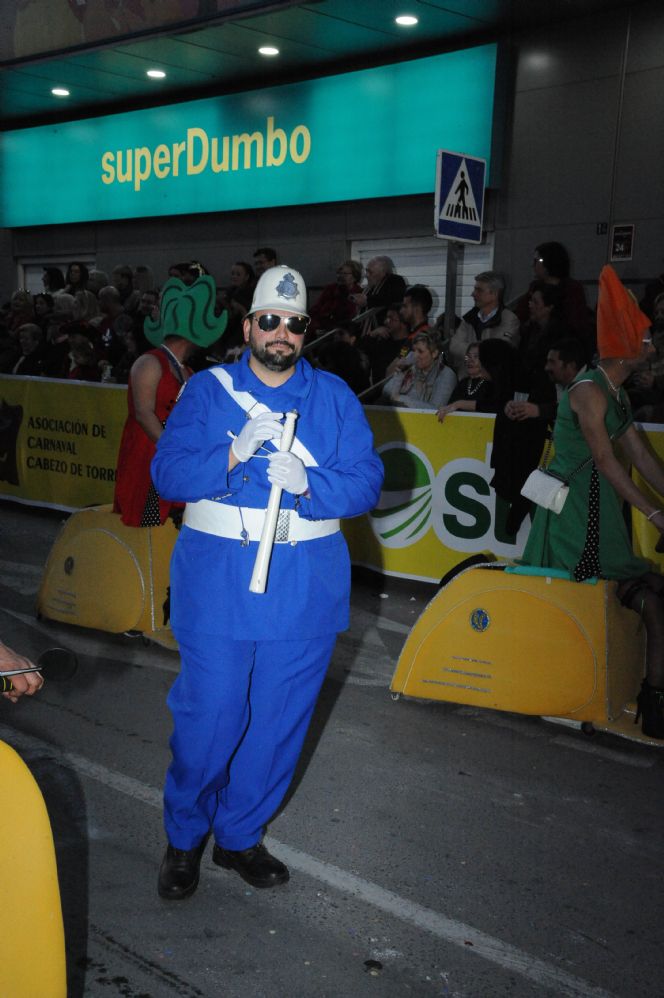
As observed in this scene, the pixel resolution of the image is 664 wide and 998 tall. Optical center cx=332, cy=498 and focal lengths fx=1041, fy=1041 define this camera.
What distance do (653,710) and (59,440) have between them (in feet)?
24.4

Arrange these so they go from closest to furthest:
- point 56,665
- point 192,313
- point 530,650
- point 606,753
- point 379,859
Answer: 1. point 56,665
2. point 379,859
3. point 606,753
4. point 530,650
5. point 192,313

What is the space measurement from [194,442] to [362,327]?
7.44 metres

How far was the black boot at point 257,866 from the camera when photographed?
3752 millimetres

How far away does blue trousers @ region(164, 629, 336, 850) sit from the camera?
352 cm

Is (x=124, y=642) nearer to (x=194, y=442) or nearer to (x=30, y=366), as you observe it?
(x=194, y=442)

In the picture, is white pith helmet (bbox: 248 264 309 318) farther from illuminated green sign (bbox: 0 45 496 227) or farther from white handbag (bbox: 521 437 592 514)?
illuminated green sign (bbox: 0 45 496 227)

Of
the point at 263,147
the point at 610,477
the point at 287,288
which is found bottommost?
the point at 610,477

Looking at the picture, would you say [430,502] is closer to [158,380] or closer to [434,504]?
[434,504]

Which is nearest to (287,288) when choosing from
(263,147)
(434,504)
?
(434,504)

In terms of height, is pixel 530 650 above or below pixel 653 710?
above

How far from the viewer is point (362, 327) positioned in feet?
35.3

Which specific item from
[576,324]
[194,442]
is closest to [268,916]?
[194,442]

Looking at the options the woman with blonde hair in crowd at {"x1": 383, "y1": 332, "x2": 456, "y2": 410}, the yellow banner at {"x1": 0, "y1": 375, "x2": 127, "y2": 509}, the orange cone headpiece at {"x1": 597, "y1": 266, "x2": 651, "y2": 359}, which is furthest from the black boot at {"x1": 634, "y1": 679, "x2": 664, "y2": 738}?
the yellow banner at {"x1": 0, "y1": 375, "x2": 127, "y2": 509}

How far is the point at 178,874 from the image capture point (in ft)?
12.0
